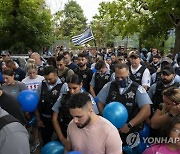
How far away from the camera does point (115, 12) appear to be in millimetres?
25359

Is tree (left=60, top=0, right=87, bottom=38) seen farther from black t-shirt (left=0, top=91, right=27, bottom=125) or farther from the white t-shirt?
black t-shirt (left=0, top=91, right=27, bottom=125)

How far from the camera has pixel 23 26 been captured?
1928cm

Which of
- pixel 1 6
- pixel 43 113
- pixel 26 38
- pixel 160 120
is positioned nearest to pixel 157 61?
pixel 43 113

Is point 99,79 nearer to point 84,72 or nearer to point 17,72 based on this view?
point 84,72

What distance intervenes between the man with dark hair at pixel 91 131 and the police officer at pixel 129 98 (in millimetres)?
1290

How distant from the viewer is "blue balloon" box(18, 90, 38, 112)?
199 inches

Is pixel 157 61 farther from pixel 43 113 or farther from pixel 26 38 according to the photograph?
pixel 26 38

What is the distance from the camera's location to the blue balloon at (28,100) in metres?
5.05

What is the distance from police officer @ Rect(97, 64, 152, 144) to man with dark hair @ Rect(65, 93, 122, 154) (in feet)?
4.23

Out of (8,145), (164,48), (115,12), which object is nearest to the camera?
(8,145)

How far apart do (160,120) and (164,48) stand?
27.1m

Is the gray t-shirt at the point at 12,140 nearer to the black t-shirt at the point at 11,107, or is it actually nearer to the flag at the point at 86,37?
the black t-shirt at the point at 11,107

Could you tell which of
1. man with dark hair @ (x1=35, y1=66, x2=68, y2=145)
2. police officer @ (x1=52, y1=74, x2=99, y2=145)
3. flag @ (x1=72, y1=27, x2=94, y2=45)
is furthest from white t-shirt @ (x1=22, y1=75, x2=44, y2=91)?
flag @ (x1=72, y1=27, x2=94, y2=45)

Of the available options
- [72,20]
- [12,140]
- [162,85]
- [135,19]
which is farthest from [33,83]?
[72,20]
